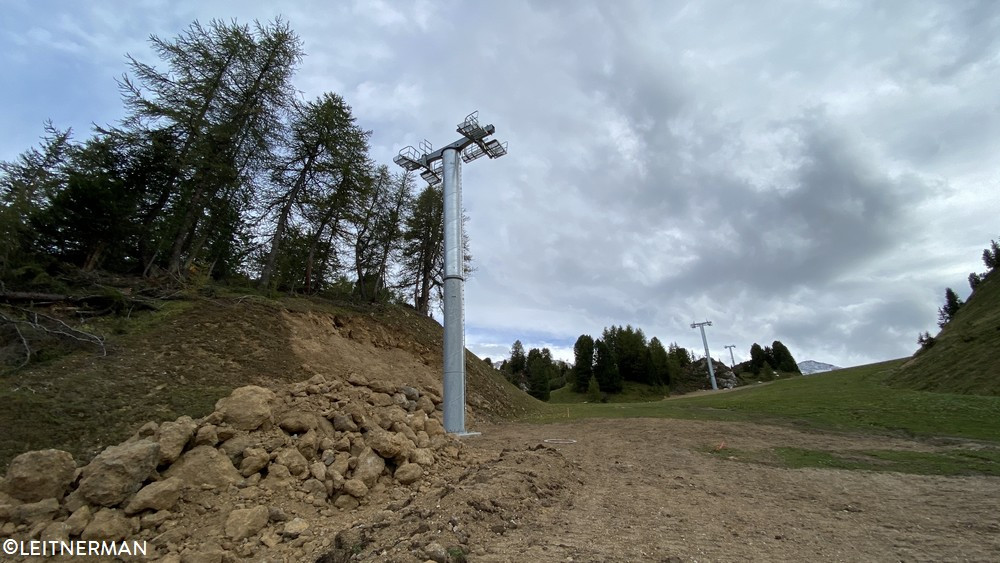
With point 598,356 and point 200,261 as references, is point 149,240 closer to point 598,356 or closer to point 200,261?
point 200,261

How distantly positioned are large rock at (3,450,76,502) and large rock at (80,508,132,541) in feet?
2.45

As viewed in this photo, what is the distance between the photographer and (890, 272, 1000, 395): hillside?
2161cm

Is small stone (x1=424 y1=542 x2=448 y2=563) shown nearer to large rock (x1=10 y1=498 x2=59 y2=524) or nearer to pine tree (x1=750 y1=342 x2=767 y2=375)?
large rock (x1=10 y1=498 x2=59 y2=524)

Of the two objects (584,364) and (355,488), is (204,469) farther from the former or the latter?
(584,364)

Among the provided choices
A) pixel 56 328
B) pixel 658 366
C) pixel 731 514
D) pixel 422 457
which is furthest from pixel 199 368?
pixel 658 366

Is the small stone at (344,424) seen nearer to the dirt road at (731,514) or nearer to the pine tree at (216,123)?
the dirt road at (731,514)

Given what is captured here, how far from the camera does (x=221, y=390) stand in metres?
9.39

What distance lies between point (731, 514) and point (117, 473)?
7.95m

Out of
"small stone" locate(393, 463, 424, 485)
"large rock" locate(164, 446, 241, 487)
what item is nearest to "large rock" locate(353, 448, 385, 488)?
"small stone" locate(393, 463, 424, 485)

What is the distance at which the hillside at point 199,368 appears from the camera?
6797mm

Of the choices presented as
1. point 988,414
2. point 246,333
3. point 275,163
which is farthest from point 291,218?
point 988,414

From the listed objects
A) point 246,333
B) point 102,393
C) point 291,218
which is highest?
point 291,218

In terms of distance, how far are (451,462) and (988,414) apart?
19471 millimetres

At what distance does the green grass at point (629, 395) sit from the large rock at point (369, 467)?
62.8 meters
